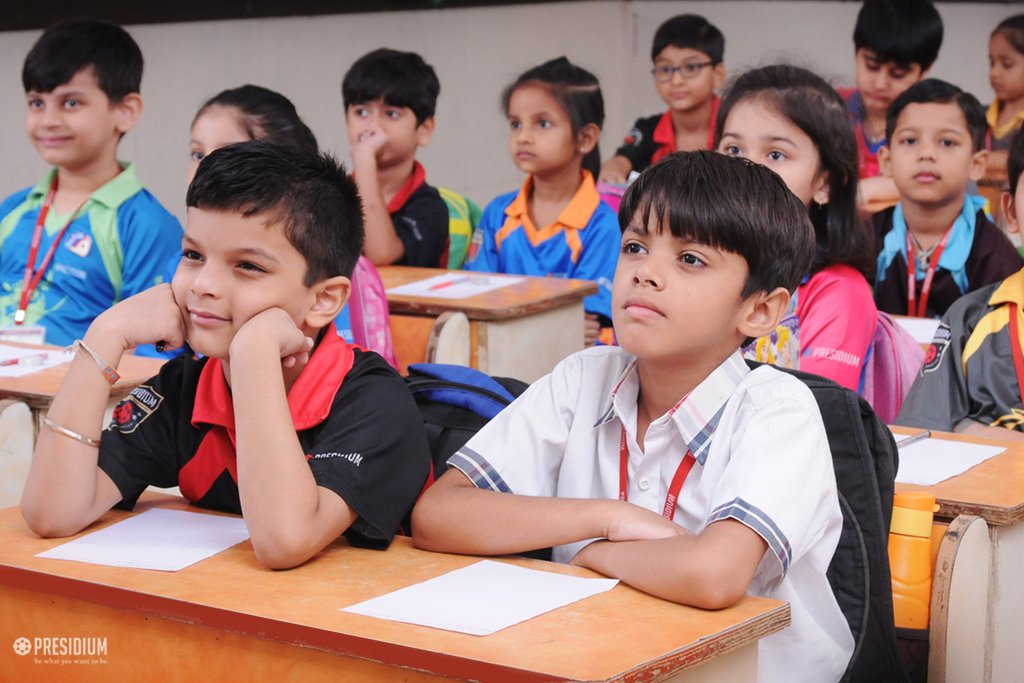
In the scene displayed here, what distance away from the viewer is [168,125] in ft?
16.0

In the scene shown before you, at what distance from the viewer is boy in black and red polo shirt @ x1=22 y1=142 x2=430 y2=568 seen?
1.56 metres

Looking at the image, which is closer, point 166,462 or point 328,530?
point 328,530

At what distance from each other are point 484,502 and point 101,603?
425mm

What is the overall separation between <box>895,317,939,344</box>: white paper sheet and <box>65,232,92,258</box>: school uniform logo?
1.89 meters

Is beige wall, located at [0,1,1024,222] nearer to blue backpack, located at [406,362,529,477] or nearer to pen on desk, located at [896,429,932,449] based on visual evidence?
pen on desk, located at [896,429,932,449]

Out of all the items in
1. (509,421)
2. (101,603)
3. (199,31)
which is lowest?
(101,603)

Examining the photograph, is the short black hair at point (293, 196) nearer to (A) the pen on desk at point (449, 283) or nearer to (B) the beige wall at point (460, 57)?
(A) the pen on desk at point (449, 283)

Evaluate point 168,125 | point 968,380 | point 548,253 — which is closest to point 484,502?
point 968,380

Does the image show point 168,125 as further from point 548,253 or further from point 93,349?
point 93,349

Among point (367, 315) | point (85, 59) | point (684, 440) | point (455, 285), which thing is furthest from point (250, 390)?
point (85, 59)

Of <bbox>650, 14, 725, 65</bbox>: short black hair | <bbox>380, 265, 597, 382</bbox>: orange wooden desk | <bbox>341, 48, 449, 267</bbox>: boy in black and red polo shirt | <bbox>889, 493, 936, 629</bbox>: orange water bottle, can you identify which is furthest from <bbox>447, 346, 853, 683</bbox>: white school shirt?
<bbox>650, 14, 725, 65</bbox>: short black hair

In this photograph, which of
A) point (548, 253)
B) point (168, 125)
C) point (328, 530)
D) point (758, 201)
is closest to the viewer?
point (328, 530)

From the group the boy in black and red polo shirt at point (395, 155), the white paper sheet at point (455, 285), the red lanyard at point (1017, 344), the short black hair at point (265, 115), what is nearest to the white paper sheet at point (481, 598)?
the red lanyard at point (1017, 344)

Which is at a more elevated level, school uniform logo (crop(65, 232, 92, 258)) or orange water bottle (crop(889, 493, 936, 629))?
school uniform logo (crop(65, 232, 92, 258))
